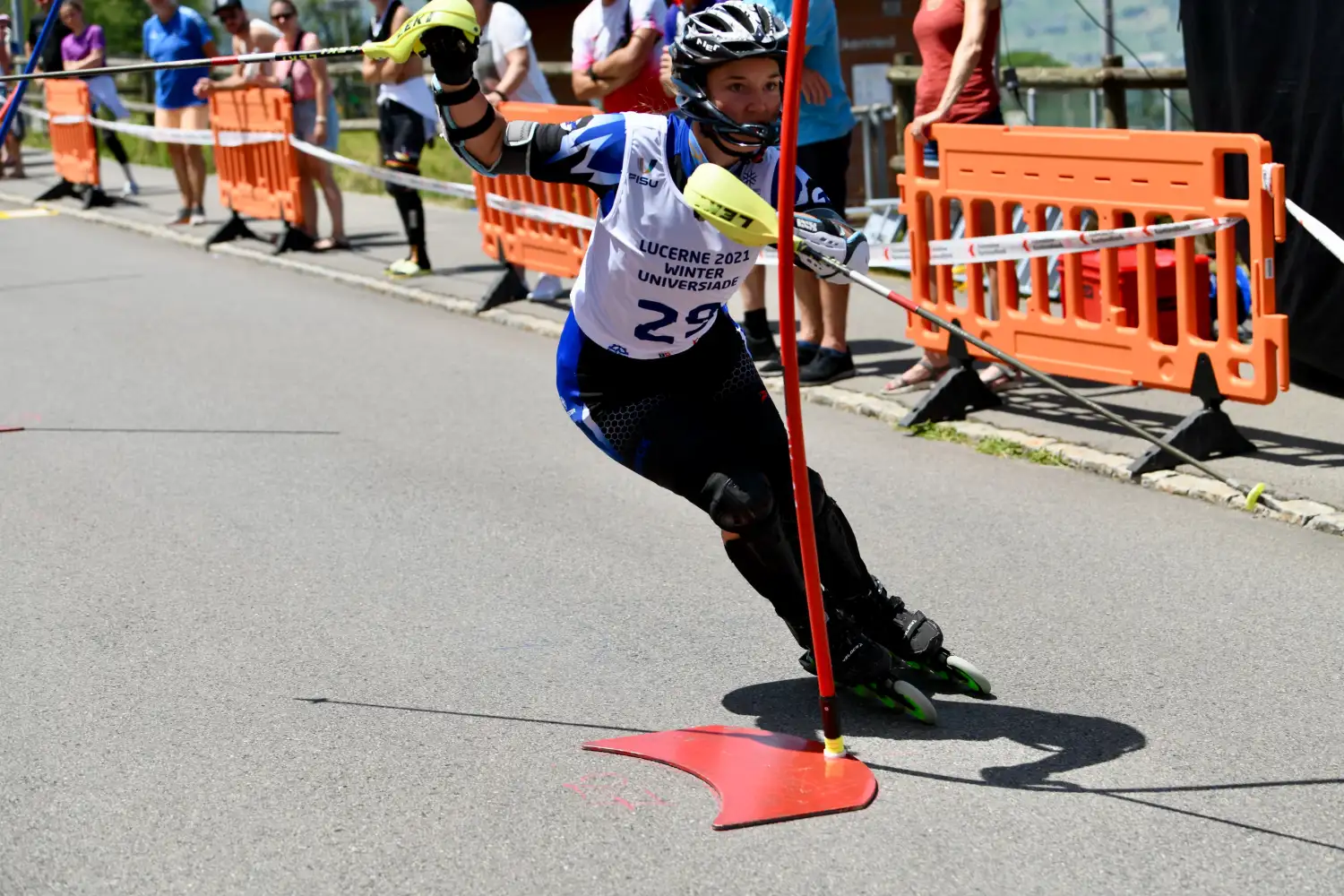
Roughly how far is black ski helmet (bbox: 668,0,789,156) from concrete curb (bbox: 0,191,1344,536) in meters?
3.11

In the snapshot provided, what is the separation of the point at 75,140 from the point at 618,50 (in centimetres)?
1125

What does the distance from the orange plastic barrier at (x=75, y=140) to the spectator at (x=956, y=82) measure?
12136 millimetres

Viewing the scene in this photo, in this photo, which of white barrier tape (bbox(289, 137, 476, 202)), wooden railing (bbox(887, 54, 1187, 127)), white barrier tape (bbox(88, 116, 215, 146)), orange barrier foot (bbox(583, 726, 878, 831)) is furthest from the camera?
white barrier tape (bbox(88, 116, 215, 146))

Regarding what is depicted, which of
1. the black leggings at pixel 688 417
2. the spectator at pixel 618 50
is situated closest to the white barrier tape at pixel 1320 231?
the black leggings at pixel 688 417

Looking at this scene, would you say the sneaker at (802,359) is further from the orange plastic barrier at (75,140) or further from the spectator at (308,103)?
the orange plastic barrier at (75,140)

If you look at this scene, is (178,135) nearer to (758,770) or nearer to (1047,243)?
Answer: (1047,243)

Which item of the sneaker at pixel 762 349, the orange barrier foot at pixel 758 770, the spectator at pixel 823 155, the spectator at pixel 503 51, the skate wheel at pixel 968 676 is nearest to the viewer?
the orange barrier foot at pixel 758 770

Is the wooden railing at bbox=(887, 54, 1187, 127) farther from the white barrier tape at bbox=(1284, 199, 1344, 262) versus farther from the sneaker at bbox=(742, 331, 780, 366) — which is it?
the white barrier tape at bbox=(1284, 199, 1344, 262)

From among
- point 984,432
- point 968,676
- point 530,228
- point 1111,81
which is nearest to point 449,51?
point 968,676

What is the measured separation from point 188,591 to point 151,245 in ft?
35.1

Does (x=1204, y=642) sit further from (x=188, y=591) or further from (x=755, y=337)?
(x=755, y=337)

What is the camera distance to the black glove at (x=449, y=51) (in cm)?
409

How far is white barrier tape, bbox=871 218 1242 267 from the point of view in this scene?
6781mm

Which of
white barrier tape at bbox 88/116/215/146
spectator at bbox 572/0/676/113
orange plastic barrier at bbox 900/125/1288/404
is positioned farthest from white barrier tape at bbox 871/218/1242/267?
white barrier tape at bbox 88/116/215/146
